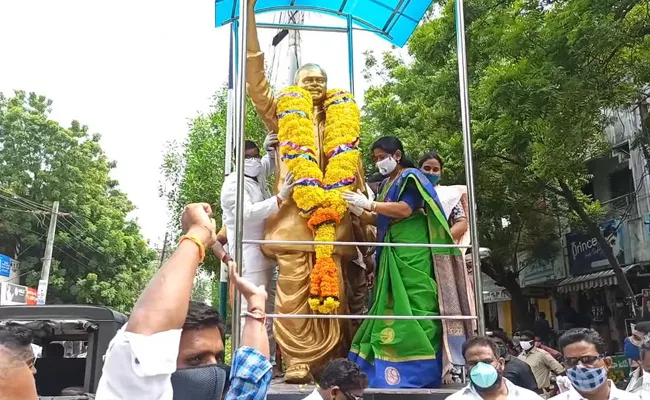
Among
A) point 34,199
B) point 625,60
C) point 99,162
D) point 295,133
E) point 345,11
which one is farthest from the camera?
point 99,162

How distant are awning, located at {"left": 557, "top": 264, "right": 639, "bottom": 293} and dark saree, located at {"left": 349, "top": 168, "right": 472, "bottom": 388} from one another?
12.6 m

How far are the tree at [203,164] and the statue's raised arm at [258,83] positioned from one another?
360 inches

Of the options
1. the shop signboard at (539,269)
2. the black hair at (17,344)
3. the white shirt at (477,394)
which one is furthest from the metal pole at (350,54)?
the shop signboard at (539,269)

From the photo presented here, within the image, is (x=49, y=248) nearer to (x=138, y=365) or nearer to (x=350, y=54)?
(x=350, y=54)

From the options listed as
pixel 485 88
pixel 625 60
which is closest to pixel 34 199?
pixel 485 88

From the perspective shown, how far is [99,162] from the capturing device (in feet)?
82.7

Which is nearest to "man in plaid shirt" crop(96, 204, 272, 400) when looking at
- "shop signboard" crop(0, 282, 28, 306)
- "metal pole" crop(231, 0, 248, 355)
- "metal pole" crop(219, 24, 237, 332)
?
"metal pole" crop(231, 0, 248, 355)

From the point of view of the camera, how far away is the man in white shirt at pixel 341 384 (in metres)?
3.44

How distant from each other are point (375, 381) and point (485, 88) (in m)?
6.72

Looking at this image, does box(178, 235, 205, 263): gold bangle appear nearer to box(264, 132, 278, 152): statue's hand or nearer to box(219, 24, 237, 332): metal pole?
box(219, 24, 237, 332): metal pole

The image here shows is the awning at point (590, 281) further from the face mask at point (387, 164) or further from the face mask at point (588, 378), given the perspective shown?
the face mask at point (588, 378)

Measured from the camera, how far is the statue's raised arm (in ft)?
14.2

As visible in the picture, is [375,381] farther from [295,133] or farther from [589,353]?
[295,133]

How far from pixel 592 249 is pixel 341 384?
14750mm
